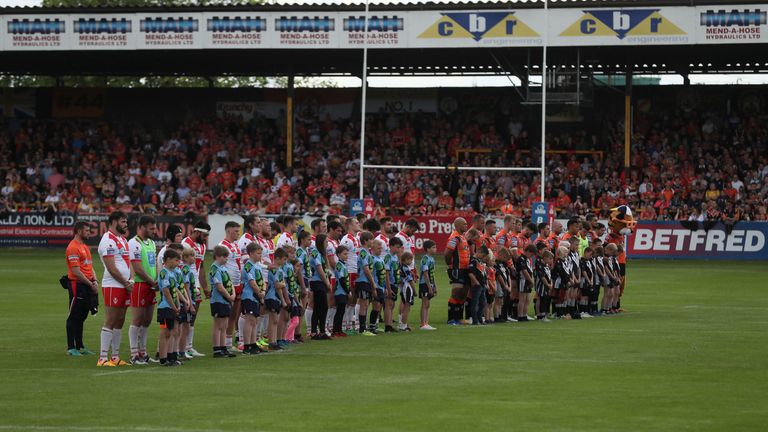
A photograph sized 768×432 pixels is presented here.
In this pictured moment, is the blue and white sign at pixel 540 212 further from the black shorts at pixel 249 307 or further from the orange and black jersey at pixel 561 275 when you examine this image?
the black shorts at pixel 249 307

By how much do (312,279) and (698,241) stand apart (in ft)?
78.0

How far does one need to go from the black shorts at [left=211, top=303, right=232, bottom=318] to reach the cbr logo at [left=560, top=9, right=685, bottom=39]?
24705mm

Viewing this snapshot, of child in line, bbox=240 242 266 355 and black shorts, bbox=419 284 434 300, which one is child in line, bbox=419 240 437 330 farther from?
child in line, bbox=240 242 266 355

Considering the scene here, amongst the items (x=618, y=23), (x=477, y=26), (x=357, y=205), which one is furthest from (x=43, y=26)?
(x=618, y=23)

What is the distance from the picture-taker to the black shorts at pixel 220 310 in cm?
1570

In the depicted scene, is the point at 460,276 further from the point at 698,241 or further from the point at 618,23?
the point at 698,241

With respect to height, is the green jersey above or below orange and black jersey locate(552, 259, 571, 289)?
above

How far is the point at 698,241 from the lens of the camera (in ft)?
129

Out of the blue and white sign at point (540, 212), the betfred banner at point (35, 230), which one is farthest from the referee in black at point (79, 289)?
the betfred banner at point (35, 230)

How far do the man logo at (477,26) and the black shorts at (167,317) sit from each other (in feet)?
81.5

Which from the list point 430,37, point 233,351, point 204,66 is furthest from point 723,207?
point 233,351

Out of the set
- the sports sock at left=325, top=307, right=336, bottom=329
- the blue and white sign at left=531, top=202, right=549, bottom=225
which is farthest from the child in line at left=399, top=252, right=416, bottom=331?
the blue and white sign at left=531, top=202, right=549, bottom=225

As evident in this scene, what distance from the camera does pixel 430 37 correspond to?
129 feet

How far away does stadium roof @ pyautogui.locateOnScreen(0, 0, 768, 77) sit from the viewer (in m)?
40.0
